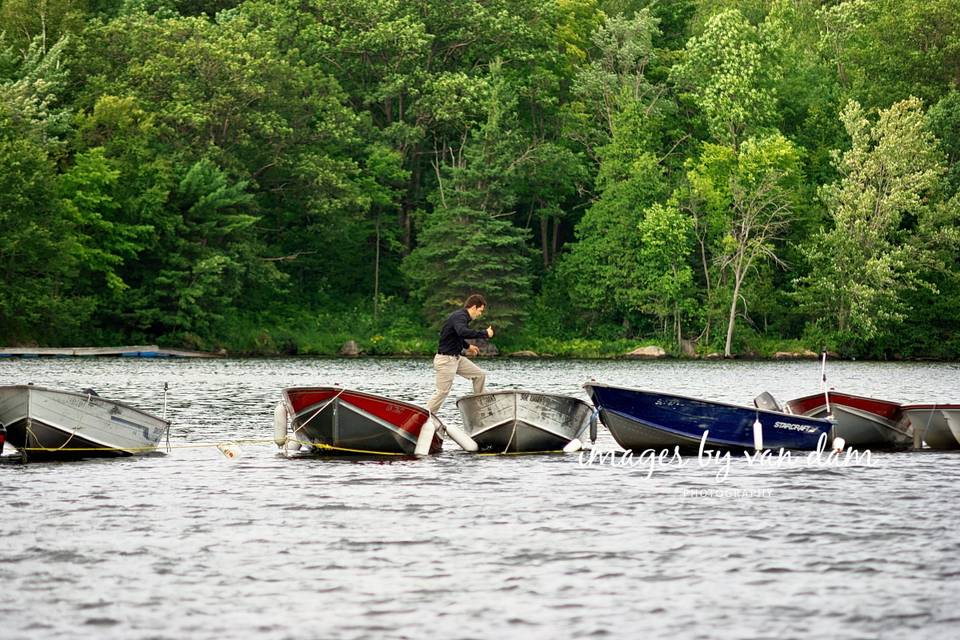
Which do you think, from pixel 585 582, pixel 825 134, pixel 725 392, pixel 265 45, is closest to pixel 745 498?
pixel 585 582

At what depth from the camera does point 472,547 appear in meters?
17.8

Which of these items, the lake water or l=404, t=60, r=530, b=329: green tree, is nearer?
the lake water

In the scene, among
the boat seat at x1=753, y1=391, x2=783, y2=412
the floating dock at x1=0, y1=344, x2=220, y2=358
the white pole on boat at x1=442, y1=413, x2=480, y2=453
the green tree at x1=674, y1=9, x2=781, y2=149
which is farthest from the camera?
the green tree at x1=674, y1=9, x2=781, y2=149

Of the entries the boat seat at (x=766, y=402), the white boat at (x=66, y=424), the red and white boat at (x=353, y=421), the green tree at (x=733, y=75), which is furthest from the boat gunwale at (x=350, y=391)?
the green tree at (x=733, y=75)

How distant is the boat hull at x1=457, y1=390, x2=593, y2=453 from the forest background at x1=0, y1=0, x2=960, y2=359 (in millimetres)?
50475


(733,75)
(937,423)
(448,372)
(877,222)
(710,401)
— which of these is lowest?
(937,423)

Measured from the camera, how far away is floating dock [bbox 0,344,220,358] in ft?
237

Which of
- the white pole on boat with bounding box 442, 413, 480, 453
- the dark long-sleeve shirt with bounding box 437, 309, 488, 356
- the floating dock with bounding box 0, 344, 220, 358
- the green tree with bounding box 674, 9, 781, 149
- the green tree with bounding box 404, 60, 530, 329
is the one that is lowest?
the floating dock with bounding box 0, 344, 220, 358

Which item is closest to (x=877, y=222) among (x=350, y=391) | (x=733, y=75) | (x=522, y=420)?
(x=733, y=75)

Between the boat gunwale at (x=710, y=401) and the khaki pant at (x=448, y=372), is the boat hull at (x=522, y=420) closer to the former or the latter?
the khaki pant at (x=448, y=372)

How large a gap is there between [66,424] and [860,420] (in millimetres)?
15163

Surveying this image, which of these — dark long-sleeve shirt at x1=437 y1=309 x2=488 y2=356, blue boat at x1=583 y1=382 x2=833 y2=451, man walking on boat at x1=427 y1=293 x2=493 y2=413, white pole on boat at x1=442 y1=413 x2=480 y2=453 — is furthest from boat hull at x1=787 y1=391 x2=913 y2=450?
dark long-sleeve shirt at x1=437 y1=309 x2=488 y2=356

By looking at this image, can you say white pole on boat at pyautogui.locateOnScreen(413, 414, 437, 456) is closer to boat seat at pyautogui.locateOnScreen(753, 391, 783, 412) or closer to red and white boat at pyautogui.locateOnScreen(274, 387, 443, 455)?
red and white boat at pyautogui.locateOnScreen(274, 387, 443, 455)

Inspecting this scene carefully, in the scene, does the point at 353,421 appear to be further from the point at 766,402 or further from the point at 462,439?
the point at 766,402
